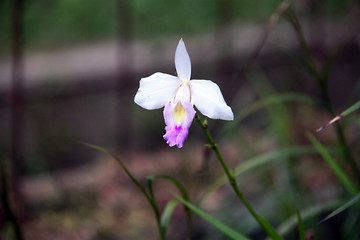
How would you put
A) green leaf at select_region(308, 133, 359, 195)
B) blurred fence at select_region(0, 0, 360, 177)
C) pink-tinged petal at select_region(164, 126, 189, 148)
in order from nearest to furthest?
pink-tinged petal at select_region(164, 126, 189, 148), green leaf at select_region(308, 133, 359, 195), blurred fence at select_region(0, 0, 360, 177)

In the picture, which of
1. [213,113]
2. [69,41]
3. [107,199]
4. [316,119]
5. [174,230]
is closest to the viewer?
[213,113]

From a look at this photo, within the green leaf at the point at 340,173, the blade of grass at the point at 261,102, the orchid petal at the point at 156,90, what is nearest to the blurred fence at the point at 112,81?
the blade of grass at the point at 261,102

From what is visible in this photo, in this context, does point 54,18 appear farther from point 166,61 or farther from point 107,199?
point 107,199

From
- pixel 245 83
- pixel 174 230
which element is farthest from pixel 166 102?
pixel 245 83

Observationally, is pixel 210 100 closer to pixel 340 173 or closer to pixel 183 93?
pixel 183 93

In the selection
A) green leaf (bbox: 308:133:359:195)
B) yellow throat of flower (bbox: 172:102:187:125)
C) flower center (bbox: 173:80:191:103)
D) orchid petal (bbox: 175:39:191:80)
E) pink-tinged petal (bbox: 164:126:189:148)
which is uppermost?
orchid petal (bbox: 175:39:191:80)

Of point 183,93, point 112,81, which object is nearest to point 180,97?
point 183,93

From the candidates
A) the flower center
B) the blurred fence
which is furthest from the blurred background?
the flower center

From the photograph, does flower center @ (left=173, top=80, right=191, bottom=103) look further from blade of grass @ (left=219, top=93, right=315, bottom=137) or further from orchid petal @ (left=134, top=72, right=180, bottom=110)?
blade of grass @ (left=219, top=93, right=315, bottom=137)
